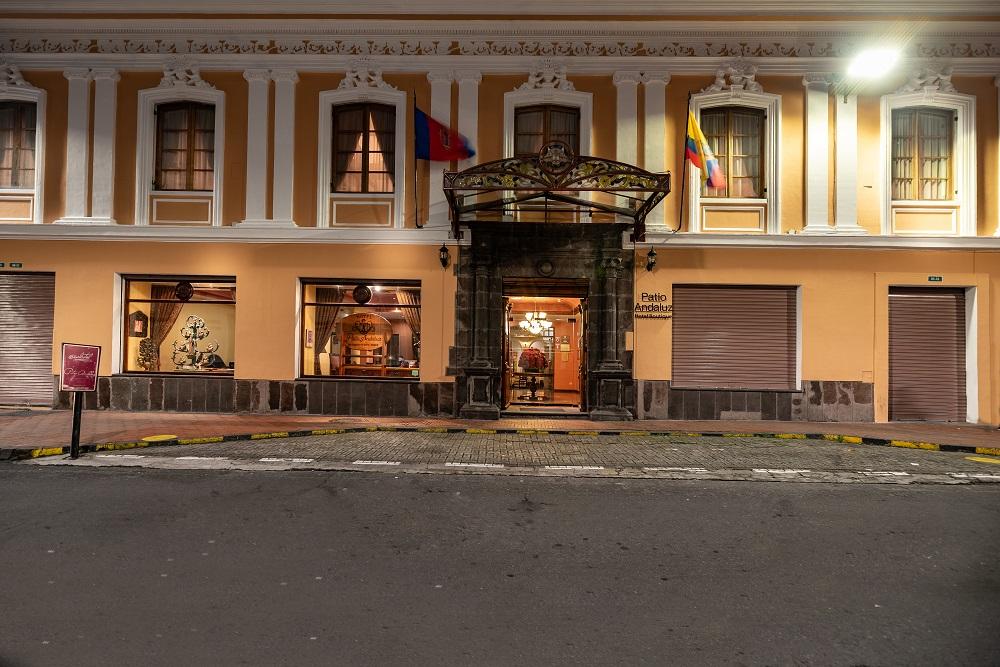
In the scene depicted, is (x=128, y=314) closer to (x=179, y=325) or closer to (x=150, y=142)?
(x=179, y=325)

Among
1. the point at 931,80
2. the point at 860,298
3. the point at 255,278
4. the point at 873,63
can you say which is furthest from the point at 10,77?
the point at 931,80

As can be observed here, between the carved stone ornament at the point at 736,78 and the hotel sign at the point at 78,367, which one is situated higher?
the carved stone ornament at the point at 736,78

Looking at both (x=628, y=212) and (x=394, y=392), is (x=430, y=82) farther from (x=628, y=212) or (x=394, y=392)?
(x=394, y=392)

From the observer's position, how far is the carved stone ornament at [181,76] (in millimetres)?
12523

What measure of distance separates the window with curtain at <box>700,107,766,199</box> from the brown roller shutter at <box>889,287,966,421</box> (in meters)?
3.99

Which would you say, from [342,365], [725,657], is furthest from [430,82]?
[725,657]

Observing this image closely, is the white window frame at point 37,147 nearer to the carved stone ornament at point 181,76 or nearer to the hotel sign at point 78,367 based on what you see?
the carved stone ornament at point 181,76

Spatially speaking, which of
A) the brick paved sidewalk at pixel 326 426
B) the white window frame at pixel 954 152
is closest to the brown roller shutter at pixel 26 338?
the brick paved sidewalk at pixel 326 426

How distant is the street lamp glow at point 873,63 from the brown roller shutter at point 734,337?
192 inches

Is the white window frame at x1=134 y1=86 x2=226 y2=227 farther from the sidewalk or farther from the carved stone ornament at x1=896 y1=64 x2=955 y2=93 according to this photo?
the carved stone ornament at x1=896 y1=64 x2=955 y2=93

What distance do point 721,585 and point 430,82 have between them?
11931 millimetres

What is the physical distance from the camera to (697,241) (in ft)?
39.9

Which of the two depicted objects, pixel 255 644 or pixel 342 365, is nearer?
pixel 255 644

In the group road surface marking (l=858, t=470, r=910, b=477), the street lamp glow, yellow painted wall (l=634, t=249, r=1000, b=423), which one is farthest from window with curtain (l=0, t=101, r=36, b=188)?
the street lamp glow
